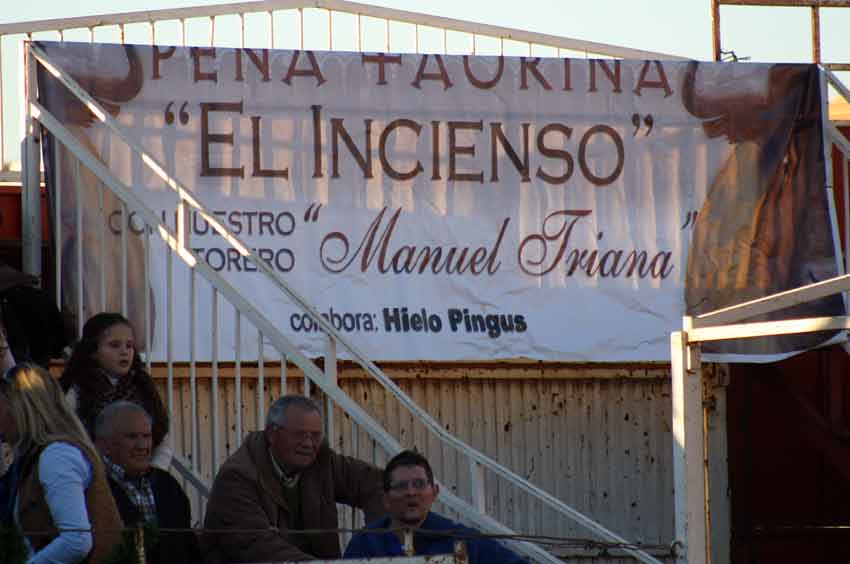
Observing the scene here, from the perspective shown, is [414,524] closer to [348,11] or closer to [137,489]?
[137,489]

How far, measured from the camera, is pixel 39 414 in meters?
6.68

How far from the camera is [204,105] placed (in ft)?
34.2

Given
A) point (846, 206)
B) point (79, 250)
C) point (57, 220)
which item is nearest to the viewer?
point (79, 250)

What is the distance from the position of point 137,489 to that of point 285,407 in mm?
774

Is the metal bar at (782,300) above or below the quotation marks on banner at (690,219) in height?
below

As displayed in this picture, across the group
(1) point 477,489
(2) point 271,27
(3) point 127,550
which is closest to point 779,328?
(1) point 477,489

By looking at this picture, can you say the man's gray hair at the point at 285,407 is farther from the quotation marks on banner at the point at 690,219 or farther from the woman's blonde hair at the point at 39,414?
the quotation marks on banner at the point at 690,219

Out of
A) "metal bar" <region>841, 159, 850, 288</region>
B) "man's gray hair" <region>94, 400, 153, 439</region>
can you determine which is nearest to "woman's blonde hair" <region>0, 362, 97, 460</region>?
"man's gray hair" <region>94, 400, 153, 439</region>

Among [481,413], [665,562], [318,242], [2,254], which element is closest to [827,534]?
[665,562]

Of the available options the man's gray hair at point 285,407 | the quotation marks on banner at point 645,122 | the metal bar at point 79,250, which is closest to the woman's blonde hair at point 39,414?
the man's gray hair at point 285,407

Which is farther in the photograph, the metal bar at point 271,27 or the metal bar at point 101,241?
the metal bar at point 271,27

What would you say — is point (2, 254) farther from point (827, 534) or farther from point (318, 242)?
point (827, 534)

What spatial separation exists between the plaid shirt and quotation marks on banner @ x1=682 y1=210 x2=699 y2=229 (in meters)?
4.60

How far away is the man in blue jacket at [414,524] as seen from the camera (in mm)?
7492
